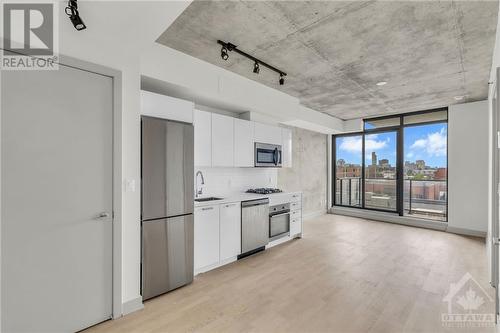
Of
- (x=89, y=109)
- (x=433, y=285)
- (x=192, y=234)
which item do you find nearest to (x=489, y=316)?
(x=433, y=285)

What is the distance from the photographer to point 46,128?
195 centimetres

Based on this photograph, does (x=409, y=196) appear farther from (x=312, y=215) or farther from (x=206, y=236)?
(x=206, y=236)

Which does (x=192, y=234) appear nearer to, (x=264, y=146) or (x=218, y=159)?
(x=218, y=159)

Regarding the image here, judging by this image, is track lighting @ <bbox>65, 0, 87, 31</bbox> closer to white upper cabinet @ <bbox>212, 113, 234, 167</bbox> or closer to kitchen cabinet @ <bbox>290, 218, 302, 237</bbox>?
white upper cabinet @ <bbox>212, 113, 234, 167</bbox>

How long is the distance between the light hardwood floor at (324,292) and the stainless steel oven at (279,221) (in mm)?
244

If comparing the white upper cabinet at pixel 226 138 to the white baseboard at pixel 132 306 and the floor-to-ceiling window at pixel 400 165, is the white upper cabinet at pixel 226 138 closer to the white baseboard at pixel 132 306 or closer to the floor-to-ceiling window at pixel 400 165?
the white baseboard at pixel 132 306

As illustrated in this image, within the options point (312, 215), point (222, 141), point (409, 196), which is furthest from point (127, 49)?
point (409, 196)

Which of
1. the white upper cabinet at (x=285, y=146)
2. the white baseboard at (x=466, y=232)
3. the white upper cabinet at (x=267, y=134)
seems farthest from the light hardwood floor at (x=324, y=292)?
the white upper cabinet at (x=267, y=134)

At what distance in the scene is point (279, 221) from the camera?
448 cm

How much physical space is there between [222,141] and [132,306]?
7.94ft

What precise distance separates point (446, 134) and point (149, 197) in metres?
6.65

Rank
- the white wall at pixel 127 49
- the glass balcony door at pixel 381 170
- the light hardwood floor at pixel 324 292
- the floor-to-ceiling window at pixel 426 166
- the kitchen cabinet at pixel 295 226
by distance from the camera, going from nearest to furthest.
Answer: the white wall at pixel 127 49 → the light hardwood floor at pixel 324 292 → the kitchen cabinet at pixel 295 226 → the floor-to-ceiling window at pixel 426 166 → the glass balcony door at pixel 381 170

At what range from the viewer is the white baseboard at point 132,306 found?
2354 millimetres

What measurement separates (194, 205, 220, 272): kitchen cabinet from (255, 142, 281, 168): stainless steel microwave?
4.71 feet
